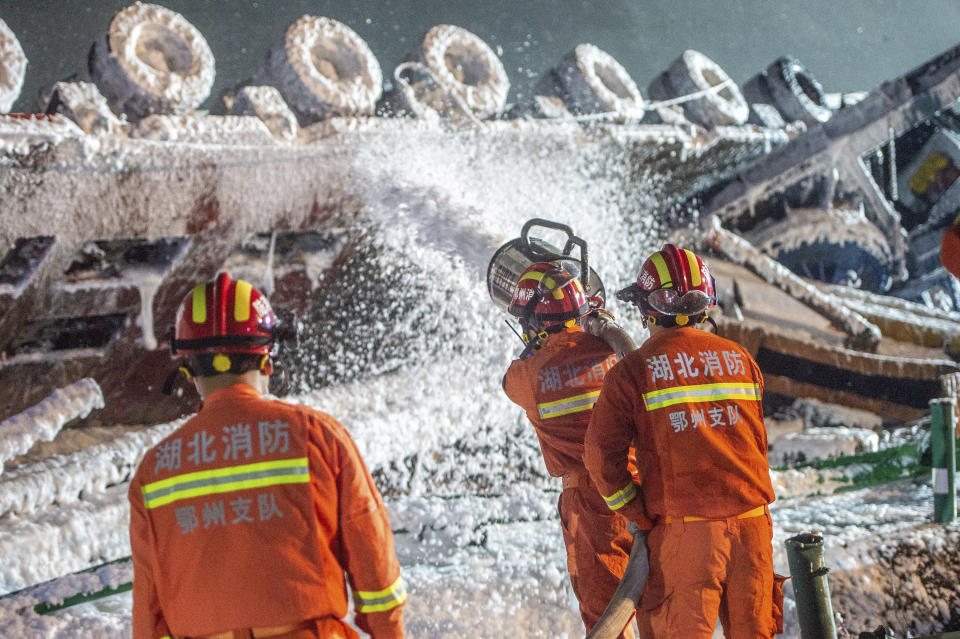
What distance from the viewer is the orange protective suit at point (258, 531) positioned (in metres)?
1.49

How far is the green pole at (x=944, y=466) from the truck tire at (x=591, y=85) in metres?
3.77

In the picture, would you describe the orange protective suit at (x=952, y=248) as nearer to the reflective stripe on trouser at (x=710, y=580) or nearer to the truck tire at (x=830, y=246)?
the reflective stripe on trouser at (x=710, y=580)

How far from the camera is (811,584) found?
7.57 feet

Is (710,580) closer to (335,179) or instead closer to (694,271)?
(694,271)

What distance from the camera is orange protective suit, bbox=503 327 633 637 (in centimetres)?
261

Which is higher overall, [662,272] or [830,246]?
[830,246]

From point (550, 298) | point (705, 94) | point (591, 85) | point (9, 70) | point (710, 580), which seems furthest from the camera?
point (705, 94)

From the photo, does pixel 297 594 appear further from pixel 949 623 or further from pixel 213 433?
pixel 949 623

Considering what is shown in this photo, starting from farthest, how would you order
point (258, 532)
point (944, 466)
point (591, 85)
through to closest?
1. point (591, 85)
2. point (944, 466)
3. point (258, 532)

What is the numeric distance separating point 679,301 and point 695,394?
0.31 metres

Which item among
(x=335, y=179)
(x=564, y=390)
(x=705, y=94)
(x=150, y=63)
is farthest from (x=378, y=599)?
(x=705, y=94)

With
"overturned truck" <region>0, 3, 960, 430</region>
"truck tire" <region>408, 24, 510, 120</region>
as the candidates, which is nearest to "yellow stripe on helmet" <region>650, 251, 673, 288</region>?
"overturned truck" <region>0, 3, 960, 430</region>

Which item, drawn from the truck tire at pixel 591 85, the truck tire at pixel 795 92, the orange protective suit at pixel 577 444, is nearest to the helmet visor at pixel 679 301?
the orange protective suit at pixel 577 444

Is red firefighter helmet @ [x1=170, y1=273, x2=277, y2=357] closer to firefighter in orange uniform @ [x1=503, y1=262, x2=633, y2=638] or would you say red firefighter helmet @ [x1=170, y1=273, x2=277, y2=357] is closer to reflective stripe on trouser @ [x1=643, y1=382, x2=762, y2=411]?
reflective stripe on trouser @ [x1=643, y1=382, x2=762, y2=411]
